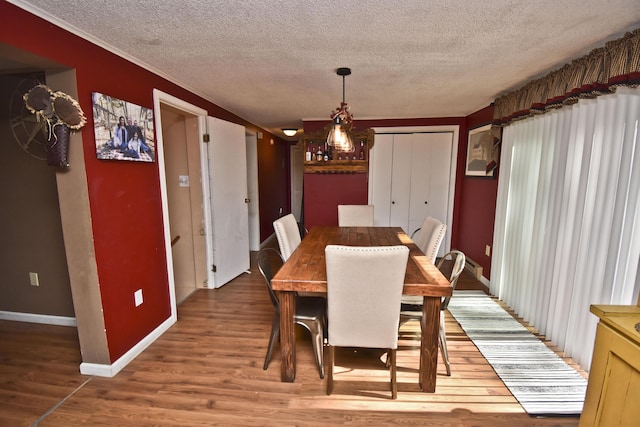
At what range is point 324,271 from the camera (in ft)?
5.67

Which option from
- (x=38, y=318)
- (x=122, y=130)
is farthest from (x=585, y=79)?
(x=38, y=318)

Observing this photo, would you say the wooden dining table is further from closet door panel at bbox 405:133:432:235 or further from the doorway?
closet door panel at bbox 405:133:432:235

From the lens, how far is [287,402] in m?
1.63

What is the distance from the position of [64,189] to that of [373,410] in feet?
7.46

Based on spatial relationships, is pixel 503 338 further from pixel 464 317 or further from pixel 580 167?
pixel 580 167

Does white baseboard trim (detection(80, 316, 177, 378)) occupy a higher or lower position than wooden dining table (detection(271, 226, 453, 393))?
lower

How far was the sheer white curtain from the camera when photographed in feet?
5.43

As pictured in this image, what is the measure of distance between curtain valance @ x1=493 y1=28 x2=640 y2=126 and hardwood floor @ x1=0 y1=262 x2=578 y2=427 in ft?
6.42

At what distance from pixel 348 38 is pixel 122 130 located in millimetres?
1627

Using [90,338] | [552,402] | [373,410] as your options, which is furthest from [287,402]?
[552,402]

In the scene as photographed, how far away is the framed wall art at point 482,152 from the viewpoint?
10.3 feet

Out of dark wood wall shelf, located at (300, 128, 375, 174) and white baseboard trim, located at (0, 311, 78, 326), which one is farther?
dark wood wall shelf, located at (300, 128, 375, 174)

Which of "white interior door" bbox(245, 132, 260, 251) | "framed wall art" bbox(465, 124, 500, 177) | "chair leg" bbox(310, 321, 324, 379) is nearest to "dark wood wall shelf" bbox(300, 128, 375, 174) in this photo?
"white interior door" bbox(245, 132, 260, 251)

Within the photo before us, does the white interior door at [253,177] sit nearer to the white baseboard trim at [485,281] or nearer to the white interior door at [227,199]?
the white interior door at [227,199]
